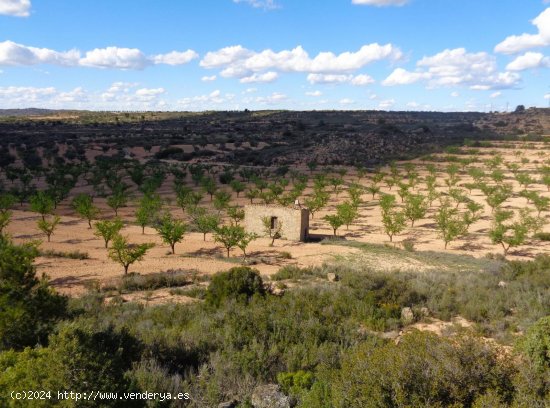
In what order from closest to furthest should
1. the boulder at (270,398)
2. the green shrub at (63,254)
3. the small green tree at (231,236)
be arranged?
the boulder at (270,398) < the green shrub at (63,254) < the small green tree at (231,236)

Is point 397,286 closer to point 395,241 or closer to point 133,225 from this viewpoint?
point 395,241

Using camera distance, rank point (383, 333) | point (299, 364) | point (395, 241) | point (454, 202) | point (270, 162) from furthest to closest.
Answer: point (270, 162) → point (454, 202) → point (395, 241) → point (383, 333) → point (299, 364)

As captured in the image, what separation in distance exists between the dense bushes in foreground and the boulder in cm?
19

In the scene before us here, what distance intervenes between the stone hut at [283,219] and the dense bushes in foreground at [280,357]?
12.2 m

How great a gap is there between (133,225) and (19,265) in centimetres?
1863

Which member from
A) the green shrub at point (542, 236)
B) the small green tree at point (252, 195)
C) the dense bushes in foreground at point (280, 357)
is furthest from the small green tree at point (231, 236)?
the green shrub at point (542, 236)

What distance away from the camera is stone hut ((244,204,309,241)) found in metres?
27.2

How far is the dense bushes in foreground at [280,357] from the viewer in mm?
7156

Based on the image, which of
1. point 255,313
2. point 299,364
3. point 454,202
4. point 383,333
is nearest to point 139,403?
point 299,364

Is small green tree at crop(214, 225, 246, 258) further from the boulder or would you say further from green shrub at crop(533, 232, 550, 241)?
green shrub at crop(533, 232, 550, 241)

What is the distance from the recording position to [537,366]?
845cm

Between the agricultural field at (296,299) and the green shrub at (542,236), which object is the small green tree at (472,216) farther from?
the green shrub at (542,236)

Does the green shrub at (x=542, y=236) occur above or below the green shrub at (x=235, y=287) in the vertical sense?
below

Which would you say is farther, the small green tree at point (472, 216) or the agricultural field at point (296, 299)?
the small green tree at point (472, 216)
